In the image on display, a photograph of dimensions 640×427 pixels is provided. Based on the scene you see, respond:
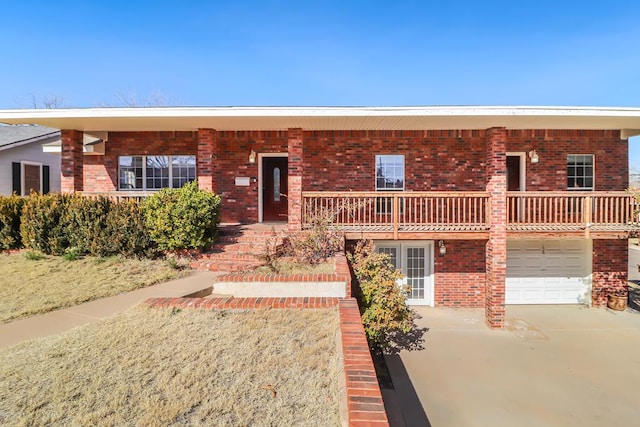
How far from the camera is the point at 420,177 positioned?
9.94 meters

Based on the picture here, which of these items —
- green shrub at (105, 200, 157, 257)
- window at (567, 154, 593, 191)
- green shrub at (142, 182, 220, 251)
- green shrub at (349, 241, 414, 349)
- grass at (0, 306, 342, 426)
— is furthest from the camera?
window at (567, 154, 593, 191)

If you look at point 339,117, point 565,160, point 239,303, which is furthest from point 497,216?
point 239,303

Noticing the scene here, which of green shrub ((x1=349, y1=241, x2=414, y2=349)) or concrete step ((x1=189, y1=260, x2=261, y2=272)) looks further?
concrete step ((x1=189, y1=260, x2=261, y2=272))

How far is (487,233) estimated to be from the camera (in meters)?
8.32

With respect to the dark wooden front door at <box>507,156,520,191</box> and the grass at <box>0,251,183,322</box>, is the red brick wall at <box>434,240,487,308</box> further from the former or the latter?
the grass at <box>0,251,183,322</box>

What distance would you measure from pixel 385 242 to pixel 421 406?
17.6 ft

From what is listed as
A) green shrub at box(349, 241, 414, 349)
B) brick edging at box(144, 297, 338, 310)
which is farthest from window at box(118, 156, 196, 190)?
green shrub at box(349, 241, 414, 349)

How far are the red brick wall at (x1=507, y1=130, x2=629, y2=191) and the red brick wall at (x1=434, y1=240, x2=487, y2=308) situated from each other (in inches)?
99.9

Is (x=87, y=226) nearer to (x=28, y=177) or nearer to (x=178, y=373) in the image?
(x=178, y=373)

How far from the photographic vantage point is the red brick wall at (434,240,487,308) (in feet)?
32.9

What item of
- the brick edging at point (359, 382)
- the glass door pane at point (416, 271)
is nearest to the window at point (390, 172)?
the glass door pane at point (416, 271)

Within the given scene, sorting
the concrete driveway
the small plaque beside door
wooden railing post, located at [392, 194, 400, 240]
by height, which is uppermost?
the small plaque beside door

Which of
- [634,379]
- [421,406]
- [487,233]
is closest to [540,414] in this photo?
[421,406]

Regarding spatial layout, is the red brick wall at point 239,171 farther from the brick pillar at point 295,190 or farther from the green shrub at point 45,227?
the green shrub at point 45,227
